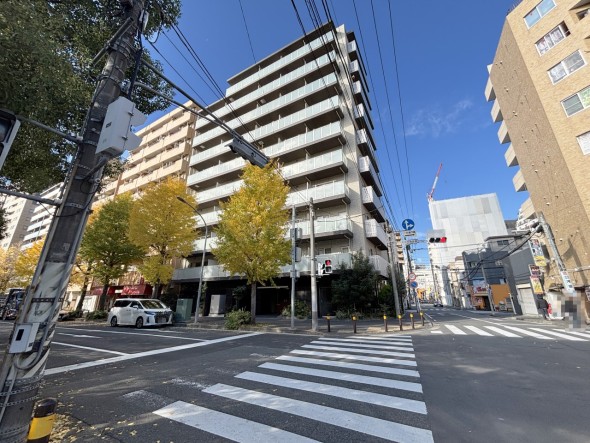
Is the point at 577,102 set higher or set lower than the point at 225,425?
higher

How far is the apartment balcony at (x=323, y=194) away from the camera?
Answer: 2111 centimetres

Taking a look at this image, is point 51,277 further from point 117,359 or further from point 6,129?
point 117,359

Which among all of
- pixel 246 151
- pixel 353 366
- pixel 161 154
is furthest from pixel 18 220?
pixel 353 366

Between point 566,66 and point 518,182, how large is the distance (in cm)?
1186

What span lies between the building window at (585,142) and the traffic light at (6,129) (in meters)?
25.6

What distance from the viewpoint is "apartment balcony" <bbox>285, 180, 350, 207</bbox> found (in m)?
21.1

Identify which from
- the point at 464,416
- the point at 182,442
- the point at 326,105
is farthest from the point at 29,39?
the point at 326,105

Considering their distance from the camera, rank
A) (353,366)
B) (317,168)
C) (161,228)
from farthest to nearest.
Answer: (317,168), (161,228), (353,366)

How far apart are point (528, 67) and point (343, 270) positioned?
21.4 metres

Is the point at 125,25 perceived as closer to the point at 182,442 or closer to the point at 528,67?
the point at 182,442

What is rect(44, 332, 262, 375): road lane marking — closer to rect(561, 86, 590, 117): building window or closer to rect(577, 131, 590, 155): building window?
rect(577, 131, 590, 155): building window

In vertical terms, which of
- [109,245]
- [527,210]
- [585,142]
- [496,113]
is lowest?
[109,245]

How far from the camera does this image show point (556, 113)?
17.9m

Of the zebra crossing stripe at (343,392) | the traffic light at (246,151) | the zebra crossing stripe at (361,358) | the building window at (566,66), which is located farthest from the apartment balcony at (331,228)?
the building window at (566,66)
